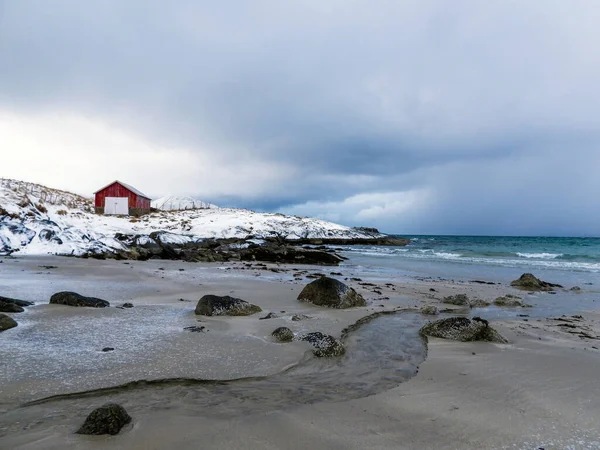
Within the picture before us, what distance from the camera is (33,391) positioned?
3.12 meters

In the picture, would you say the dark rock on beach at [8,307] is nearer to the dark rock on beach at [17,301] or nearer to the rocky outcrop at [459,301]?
the dark rock on beach at [17,301]

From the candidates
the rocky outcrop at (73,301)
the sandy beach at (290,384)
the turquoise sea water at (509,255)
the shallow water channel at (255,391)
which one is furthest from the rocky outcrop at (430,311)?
the turquoise sea water at (509,255)

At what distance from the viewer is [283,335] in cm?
514

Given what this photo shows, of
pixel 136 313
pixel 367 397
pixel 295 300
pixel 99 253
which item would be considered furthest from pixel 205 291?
pixel 99 253

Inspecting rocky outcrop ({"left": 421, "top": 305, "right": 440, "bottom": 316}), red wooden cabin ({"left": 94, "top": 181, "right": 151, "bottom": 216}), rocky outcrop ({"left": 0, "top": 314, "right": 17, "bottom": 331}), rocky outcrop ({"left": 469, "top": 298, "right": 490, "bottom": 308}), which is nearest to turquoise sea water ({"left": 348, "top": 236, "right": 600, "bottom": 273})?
rocky outcrop ({"left": 469, "top": 298, "right": 490, "bottom": 308})

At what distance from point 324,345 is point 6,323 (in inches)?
164

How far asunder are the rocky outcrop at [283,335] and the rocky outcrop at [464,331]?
2.23 meters

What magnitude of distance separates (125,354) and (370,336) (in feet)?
11.5

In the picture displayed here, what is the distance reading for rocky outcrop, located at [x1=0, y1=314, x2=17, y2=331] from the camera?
4.68m

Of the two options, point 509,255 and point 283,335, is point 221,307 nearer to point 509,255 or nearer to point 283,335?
point 283,335

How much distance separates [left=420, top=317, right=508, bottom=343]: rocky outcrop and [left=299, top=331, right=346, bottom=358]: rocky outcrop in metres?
1.76

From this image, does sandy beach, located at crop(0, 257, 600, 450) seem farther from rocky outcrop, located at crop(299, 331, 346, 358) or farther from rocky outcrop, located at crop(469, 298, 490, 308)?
rocky outcrop, located at crop(469, 298, 490, 308)

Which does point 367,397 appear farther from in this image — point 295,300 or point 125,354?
point 295,300

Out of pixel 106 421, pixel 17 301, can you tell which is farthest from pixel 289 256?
pixel 106 421
